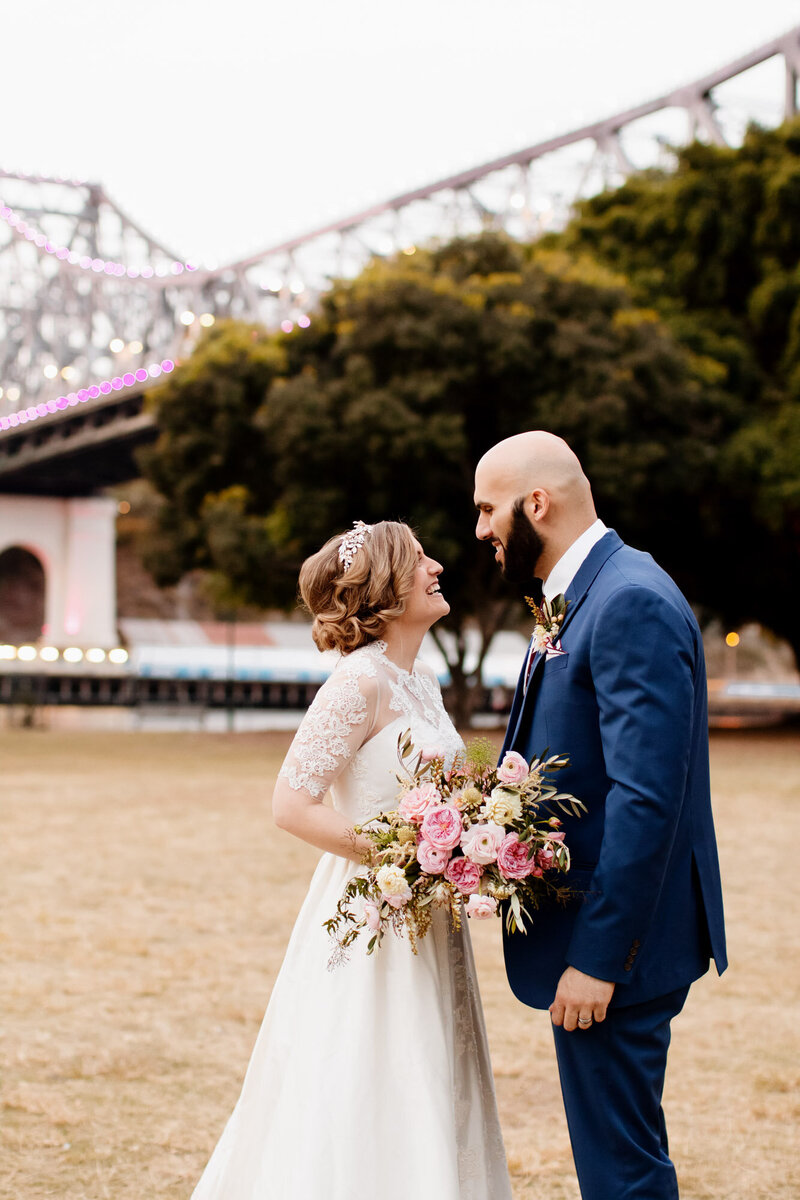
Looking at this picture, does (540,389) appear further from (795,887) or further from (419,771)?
(419,771)

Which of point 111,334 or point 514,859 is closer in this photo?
point 514,859

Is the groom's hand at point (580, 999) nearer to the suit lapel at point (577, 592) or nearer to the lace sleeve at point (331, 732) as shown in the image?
the suit lapel at point (577, 592)

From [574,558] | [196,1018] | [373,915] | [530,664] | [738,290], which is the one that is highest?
[738,290]

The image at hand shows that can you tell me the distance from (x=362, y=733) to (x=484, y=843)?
0.61m

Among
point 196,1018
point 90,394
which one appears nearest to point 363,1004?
point 196,1018

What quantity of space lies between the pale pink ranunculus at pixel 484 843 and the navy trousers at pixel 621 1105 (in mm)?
421

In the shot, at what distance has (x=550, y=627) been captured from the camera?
104 inches

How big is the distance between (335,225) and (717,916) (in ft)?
168

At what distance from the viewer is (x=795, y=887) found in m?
8.48

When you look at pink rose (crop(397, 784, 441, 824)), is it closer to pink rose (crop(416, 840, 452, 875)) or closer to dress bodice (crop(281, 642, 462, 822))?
pink rose (crop(416, 840, 452, 875))

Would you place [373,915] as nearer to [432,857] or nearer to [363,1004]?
[432,857]

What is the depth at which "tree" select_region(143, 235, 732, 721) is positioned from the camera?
1873 centimetres

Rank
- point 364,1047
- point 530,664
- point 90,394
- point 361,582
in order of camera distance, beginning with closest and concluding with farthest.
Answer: point 530,664 < point 364,1047 < point 361,582 < point 90,394

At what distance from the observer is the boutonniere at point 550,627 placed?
2.61 meters
